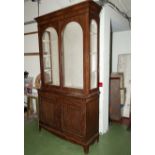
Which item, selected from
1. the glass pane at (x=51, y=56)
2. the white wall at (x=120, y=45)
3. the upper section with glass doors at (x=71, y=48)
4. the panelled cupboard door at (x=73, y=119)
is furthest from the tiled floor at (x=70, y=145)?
the white wall at (x=120, y=45)

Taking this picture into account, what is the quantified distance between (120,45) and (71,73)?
2.01 m

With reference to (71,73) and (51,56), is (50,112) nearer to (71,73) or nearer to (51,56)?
(71,73)

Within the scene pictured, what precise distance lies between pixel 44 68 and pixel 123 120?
2470mm

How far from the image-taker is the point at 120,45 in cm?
419

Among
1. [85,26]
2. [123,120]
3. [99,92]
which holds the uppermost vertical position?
[85,26]

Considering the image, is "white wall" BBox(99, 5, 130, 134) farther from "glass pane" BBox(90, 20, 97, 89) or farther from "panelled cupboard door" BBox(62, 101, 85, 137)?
"panelled cupboard door" BBox(62, 101, 85, 137)

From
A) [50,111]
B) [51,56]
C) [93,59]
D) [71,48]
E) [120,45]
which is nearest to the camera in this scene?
[93,59]

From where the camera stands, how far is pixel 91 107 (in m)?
2.63

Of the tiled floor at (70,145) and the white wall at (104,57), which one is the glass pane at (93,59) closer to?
the white wall at (104,57)

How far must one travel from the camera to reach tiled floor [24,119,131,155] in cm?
257

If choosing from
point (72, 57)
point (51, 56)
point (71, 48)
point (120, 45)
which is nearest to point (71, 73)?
point (72, 57)
